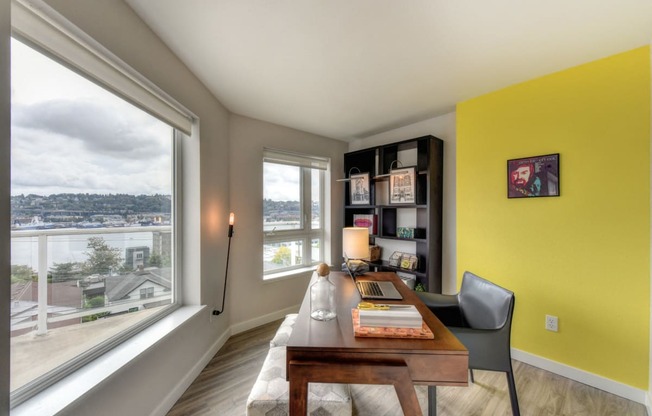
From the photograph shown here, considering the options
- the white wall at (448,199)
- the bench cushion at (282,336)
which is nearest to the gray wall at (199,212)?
the bench cushion at (282,336)

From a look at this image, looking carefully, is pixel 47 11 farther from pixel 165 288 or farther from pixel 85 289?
pixel 165 288

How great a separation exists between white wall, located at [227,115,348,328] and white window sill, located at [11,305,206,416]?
1.00 metres

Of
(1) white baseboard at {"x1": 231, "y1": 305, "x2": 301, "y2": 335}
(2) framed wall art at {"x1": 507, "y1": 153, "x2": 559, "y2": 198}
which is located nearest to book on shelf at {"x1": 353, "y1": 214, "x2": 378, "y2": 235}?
(1) white baseboard at {"x1": 231, "y1": 305, "x2": 301, "y2": 335}

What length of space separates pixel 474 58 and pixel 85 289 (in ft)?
8.85

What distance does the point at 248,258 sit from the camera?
8.82ft

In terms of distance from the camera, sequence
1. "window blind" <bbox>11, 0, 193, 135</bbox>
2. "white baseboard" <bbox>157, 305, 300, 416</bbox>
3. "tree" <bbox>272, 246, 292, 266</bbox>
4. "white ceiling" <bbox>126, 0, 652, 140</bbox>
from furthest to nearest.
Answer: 1. "tree" <bbox>272, 246, 292, 266</bbox>
2. "white baseboard" <bbox>157, 305, 300, 416</bbox>
3. "white ceiling" <bbox>126, 0, 652, 140</bbox>
4. "window blind" <bbox>11, 0, 193, 135</bbox>

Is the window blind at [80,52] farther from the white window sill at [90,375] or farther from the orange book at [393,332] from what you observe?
the orange book at [393,332]

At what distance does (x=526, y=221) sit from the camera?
200 cm

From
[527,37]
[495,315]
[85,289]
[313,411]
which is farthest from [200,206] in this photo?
[527,37]

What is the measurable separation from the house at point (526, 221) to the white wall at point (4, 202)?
0.27 meters

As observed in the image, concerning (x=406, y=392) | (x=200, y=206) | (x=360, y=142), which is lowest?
(x=406, y=392)

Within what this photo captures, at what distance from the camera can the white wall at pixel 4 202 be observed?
2.42 feet

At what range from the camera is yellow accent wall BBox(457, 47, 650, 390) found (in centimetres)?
158

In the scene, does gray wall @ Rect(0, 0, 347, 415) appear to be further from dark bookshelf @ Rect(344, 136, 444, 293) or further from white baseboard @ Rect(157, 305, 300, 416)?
dark bookshelf @ Rect(344, 136, 444, 293)
